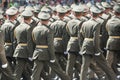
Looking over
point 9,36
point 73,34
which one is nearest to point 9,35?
point 9,36

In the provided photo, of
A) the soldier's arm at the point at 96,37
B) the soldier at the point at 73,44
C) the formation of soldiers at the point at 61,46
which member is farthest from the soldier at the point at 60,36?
the soldier's arm at the point at 96,37

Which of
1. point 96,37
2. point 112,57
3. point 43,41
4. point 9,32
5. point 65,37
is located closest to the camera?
point 43,41

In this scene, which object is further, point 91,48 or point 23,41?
point 23,41

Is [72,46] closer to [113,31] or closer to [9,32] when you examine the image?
[113,31]

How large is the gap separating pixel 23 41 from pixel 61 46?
1.48 m

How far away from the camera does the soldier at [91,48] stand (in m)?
11.6

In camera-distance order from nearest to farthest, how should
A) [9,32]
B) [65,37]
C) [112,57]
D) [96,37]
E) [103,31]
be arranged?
[96,37]
[9,32]
[112,57]
[65,37]
[103,31]

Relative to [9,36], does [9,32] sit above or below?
above

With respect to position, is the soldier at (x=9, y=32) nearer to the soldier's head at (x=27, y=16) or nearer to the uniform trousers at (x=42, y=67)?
the soldier's head at (x=27, y=16)

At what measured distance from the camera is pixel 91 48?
11.8 metres

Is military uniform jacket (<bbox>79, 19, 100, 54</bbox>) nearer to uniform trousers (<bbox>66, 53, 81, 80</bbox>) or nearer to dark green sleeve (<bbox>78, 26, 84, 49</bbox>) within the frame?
dark green sleeve (<bbox>78, 26, 84, 49</bbox>)

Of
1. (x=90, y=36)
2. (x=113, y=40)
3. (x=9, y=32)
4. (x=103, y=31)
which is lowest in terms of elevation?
(x=103, y=31)

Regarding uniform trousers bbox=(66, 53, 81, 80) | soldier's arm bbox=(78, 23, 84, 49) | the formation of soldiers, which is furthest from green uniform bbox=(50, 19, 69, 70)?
soldier's arm bbox=(78, 23, 84, 49)

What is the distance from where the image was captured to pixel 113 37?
12.7 metres
